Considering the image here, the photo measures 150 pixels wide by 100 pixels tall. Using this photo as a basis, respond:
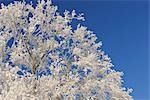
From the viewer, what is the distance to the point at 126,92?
1247 inches

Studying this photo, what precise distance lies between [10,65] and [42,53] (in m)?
2.22

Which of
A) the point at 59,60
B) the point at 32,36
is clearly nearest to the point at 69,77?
the point at 59,60

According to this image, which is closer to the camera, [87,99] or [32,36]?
[87,99]

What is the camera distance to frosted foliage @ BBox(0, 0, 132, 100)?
29297mm

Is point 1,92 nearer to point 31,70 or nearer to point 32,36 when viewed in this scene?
point 31,70

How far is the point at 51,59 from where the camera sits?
31094 mm

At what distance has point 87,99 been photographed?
2944 cm

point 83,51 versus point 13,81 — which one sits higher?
point 83,51

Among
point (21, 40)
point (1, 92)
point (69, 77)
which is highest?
point (21, 40)

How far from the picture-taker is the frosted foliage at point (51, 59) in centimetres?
2930

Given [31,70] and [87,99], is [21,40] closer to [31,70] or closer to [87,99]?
[31,70]

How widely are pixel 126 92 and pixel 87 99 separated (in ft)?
11.4

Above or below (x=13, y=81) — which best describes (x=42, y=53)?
above

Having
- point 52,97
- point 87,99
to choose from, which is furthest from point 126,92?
point 52,97
